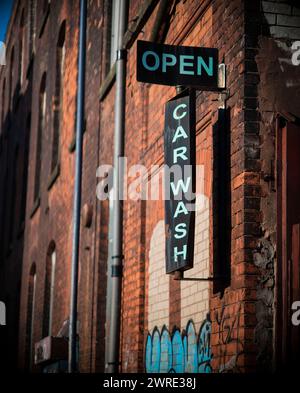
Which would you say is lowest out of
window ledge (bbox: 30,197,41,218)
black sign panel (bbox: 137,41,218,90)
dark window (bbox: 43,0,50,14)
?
black sign panel (bbox: 137,41,218,90)

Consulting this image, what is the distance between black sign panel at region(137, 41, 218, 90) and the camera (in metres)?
7.03

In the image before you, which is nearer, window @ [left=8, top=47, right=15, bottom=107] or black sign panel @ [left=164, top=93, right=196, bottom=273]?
black sign panel @ [left=164, top=93, right=196, bottom=273]

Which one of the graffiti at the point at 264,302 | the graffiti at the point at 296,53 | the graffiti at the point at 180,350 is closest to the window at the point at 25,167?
the graffiti at the point at 180,350

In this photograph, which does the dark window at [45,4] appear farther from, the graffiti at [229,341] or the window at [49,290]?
the graffiti at [229,341]

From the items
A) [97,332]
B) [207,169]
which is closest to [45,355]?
[97,332]

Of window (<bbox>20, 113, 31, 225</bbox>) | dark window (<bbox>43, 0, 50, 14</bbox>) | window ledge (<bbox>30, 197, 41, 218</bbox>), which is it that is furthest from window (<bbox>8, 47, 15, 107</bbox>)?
window ledge (<bbox>30, 197, 41, 218</bbox>)

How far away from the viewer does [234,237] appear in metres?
6.66

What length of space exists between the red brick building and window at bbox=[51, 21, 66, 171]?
0.06ft

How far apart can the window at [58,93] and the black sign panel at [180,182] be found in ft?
28.5

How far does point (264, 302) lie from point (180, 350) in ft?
6.29

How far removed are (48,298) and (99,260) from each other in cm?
423

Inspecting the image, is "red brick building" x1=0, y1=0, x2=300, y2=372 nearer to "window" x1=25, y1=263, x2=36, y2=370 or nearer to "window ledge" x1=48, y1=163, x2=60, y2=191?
"window ledge" x1=48, y1=163, x2=60, y2=191

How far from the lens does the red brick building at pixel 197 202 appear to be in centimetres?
642
